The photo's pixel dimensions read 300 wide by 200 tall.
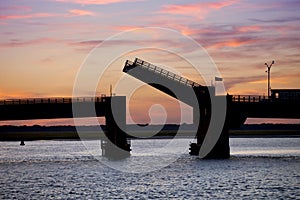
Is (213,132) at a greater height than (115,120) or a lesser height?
lesser

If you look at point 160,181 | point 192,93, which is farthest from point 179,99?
point 160,181

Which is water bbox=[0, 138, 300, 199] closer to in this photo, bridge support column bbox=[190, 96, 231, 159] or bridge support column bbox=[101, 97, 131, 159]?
bridge support column bbox=[190, 96, 231, 159]

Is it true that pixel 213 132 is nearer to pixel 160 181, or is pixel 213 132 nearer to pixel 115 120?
pixel 115 120

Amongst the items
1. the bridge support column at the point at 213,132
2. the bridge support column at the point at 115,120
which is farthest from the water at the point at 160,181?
the bridge support column at the point at 115,120

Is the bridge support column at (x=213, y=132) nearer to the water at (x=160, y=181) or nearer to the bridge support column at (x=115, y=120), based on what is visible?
the water at (x=160, y=181)

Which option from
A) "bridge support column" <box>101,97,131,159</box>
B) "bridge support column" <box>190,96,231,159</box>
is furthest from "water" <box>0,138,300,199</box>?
"bridge support column" <box>101,97,131,159</box>

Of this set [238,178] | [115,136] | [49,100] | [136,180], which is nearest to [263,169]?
[238,178]

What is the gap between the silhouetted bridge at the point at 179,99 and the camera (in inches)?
3246

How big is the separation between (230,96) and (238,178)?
2275 cm

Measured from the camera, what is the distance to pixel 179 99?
84.6m

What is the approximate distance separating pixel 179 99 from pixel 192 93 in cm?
180

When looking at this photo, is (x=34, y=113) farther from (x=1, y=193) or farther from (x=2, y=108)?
(x=1, y=193)

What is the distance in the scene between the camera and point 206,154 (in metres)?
87.5

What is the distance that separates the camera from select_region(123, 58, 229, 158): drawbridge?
8112 centimetres
